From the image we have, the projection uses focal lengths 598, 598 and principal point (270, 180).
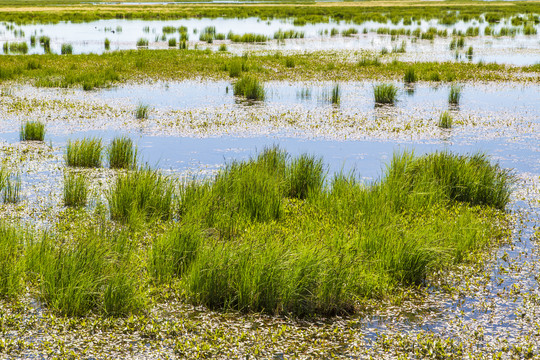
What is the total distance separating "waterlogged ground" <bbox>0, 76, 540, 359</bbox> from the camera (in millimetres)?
5703

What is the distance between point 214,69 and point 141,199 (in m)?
15.7

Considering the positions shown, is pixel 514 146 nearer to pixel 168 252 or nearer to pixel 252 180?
pixel 252 180

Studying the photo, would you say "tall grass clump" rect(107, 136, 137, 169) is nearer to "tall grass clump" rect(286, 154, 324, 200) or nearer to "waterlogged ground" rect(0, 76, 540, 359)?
"waterlogged ground" rect(0, 76, 540, 359)

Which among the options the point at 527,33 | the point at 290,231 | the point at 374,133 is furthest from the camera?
the point at 527,33

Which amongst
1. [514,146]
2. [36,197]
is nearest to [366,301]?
[36,197]

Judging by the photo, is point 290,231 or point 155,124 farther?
point 155,124

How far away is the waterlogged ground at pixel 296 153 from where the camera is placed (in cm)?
570

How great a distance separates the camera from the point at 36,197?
9.40 meters

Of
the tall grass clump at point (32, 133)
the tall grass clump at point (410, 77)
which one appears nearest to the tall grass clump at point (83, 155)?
the tall grass clump at point (32, 133)

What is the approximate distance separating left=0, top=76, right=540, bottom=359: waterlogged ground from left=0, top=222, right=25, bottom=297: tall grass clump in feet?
0.64

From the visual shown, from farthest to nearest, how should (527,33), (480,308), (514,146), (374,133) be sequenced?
(527,33) < (374,133) < (514,146) < (480,308)

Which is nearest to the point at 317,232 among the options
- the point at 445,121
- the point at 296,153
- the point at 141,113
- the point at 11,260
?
the point at 11,260

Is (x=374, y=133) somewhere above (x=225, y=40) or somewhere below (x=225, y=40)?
below

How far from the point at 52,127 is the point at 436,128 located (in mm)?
9396
